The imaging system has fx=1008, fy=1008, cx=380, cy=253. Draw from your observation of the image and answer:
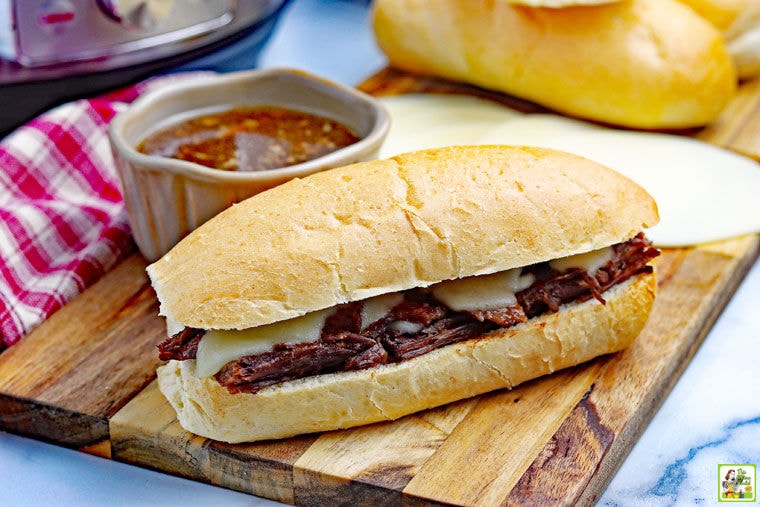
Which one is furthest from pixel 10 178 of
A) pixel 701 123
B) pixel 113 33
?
pixel 701 123

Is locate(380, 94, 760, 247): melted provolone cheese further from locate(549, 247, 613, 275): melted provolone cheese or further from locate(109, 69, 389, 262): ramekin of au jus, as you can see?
locate(549, 247, 613, 275): melted provolone cheese

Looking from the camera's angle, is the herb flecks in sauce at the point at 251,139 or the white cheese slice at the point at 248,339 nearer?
the white cheese slice at the point at 248,339

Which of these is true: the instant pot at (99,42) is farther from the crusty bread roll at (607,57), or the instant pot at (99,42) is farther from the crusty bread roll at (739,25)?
the crusty bread roll at (739,25)

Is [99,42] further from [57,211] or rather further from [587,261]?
[587,261]

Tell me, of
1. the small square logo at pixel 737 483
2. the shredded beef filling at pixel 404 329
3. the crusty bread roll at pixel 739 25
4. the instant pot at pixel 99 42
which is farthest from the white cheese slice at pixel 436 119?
the small square logo at pixel 737 483

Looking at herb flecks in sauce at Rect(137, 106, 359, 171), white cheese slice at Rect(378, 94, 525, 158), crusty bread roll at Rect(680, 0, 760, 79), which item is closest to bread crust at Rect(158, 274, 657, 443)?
herb flecks in sauce at Rect(137, 106, 359, 171)
